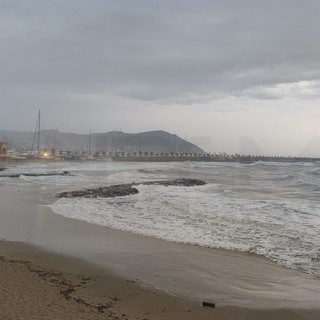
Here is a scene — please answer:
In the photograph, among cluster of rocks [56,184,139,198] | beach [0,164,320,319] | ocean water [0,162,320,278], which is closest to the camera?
beach [0,164,320,319]

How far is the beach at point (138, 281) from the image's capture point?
5492 millimetres

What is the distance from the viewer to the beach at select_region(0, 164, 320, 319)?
549 cm

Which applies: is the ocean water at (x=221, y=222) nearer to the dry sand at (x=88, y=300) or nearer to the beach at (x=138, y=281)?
the beach at (x=138, y=281)

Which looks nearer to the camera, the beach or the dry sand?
the dry sand

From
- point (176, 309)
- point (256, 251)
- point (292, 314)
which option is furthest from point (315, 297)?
point (256, 251)

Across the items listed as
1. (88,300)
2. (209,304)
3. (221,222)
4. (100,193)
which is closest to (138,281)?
(88,300)

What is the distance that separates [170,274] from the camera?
7480 mm

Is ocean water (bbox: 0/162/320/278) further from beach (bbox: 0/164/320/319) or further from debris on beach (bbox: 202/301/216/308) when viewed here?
debris on beach (bbox: 202/301/216/308)

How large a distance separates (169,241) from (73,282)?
14.3 feet

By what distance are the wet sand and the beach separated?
0.02 metres

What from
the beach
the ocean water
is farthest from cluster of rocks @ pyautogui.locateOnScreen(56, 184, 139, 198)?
the beach

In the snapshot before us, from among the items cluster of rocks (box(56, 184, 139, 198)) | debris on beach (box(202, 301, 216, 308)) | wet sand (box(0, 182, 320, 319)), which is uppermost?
debris on beach (box(202, 301, 216, 308))

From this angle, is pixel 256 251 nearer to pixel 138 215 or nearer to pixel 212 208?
pixel 138 215

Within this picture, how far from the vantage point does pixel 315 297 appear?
6402 millimetres
